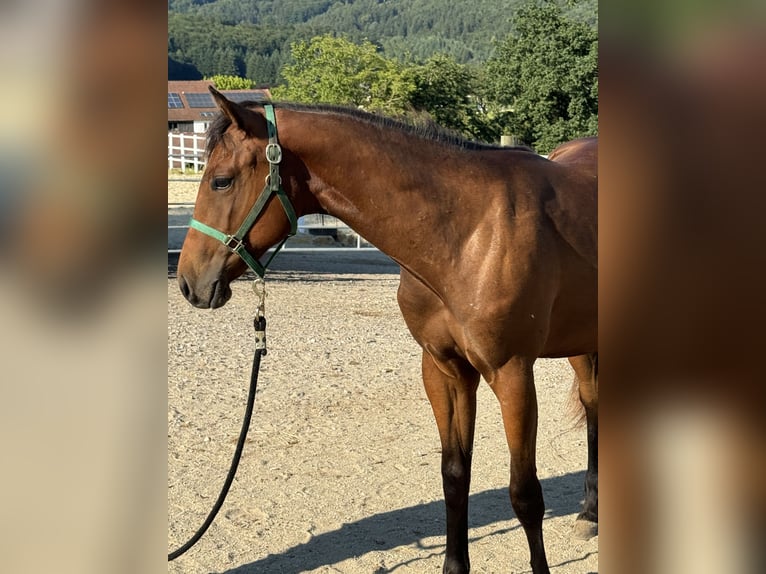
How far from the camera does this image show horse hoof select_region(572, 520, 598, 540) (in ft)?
13.2

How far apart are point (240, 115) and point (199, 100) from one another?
6695cm

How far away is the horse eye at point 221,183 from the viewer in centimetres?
265

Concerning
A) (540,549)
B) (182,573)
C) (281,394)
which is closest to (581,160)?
(540,549)

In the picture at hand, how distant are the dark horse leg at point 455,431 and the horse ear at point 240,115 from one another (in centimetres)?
115

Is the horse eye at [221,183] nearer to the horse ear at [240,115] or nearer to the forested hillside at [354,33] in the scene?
the horse ear at [240,115]

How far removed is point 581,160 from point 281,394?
350 centimetres

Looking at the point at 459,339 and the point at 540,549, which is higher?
the point at 459,339

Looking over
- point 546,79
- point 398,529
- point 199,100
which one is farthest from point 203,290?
point 199,100

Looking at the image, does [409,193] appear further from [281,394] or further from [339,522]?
[281,394]

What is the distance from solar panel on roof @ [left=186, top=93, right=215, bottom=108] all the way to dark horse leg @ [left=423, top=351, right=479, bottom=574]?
63429 millimetres

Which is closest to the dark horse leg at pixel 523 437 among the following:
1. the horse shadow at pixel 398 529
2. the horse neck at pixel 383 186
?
the horse neck at pixel 383 186

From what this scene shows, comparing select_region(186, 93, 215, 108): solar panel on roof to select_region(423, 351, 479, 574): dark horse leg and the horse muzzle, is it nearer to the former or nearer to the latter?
select_region(423, 351, 479, 574): dark horse leg
